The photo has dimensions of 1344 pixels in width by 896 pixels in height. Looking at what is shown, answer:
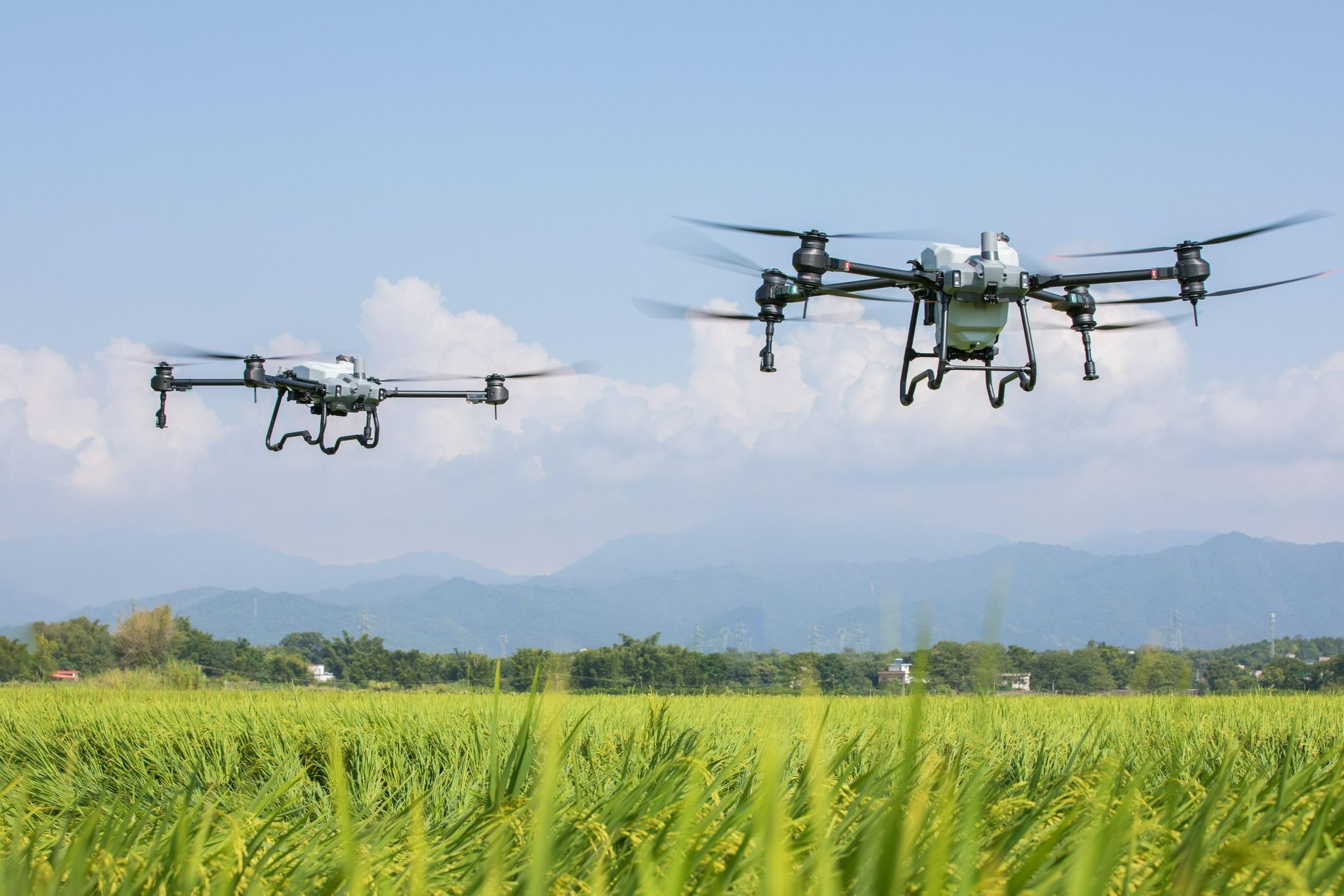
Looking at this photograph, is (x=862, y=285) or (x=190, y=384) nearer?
(x=862, y=285)

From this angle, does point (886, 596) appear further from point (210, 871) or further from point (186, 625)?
point (186, 625)

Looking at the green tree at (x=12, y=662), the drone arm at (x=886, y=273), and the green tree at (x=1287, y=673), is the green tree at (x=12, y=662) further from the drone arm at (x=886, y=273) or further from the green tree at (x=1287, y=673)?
the drone arm at (x=886, y=273)

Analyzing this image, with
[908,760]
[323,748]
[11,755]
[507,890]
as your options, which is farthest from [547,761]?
[11,755]

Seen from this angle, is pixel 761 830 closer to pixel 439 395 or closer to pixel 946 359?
pixel 946 359

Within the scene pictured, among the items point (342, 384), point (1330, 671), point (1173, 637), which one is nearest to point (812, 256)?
point (1173, 637)

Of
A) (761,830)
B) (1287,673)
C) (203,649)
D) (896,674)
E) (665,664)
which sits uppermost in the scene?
(896,674)

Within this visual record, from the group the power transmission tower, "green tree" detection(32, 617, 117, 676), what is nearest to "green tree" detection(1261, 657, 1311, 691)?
the power transmission tower
